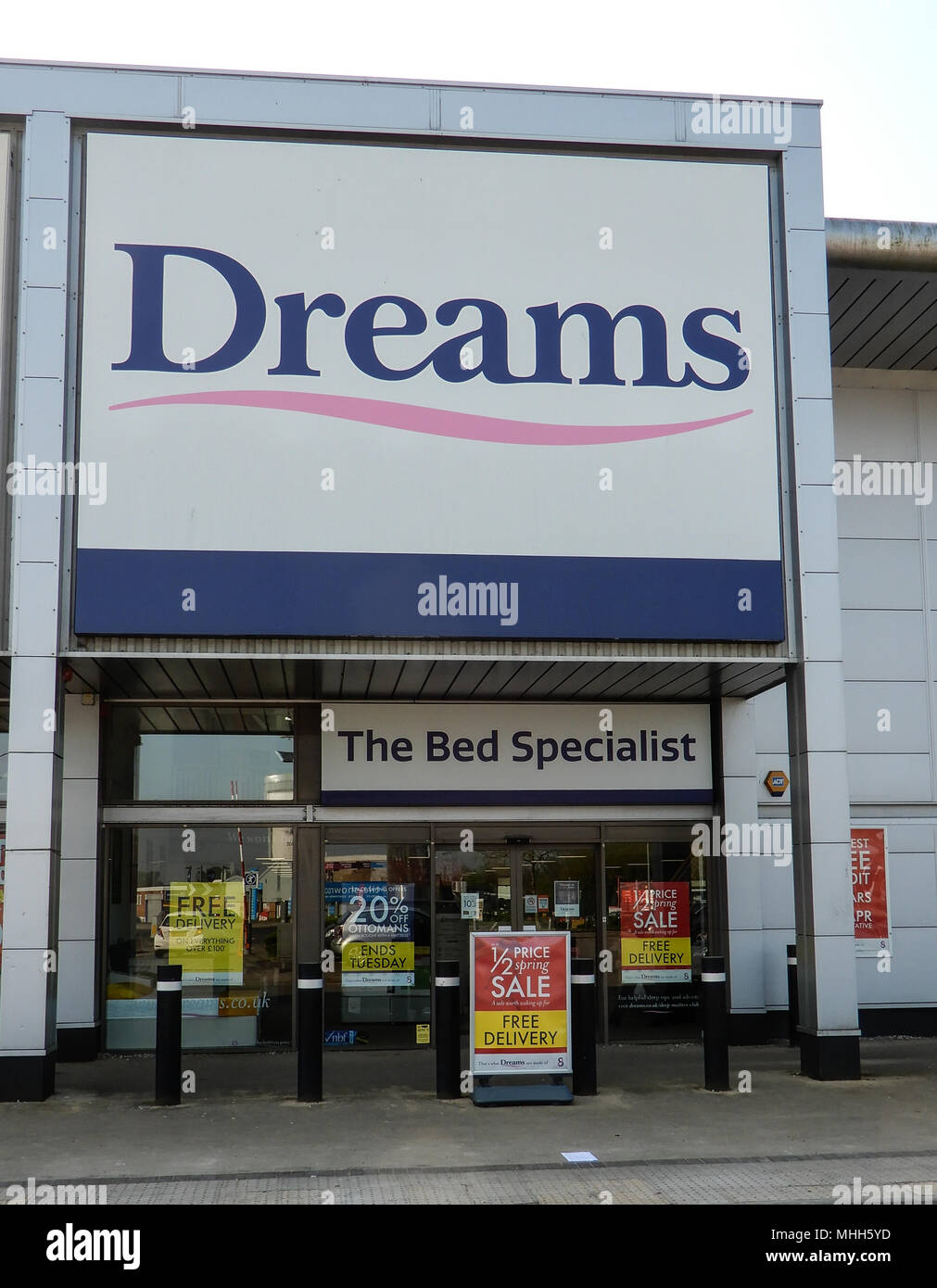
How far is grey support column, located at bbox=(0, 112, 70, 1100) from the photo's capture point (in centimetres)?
1011

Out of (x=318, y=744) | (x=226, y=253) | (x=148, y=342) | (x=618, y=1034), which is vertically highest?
(x=226, y=253)

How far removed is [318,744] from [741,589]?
496cm

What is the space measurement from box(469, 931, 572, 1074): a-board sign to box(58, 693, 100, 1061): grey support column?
4730 millimetres

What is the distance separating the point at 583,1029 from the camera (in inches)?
404

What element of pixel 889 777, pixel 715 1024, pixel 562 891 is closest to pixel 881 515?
pixel 889 777

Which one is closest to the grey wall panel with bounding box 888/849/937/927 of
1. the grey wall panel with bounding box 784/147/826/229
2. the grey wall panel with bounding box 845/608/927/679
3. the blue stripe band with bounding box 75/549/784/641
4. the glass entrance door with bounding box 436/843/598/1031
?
the grey wall panel with bounding box 845/608/927/679

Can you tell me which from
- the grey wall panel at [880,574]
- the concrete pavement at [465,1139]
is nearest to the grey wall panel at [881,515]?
the grey wall panel at [880,574]

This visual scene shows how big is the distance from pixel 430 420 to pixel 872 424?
6.62 metres

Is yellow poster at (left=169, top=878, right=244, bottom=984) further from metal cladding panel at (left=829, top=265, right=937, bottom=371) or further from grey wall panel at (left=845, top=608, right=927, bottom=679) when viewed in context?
metal cladding panel at (left=829, top=265, right=937, bottom=371)

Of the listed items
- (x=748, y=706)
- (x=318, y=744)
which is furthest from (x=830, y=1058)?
(x=318, y=744)

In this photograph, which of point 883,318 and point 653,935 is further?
point 883,318

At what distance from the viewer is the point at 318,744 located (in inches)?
530

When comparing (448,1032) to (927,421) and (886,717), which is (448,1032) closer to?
(886,717)
